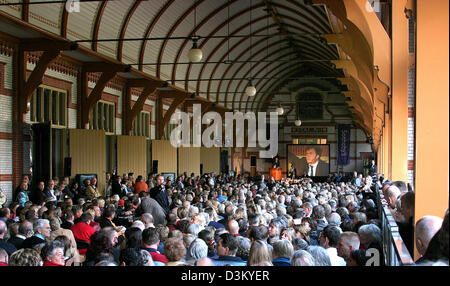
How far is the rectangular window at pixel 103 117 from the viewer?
18.6 metres

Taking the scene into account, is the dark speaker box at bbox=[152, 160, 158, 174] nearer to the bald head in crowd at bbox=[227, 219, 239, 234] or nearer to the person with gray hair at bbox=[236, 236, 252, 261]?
the bald head in crowd at bbox=[227, 219, 239, 234]

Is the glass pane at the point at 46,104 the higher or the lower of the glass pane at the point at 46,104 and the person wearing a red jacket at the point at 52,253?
the higher

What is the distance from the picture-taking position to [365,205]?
10664 mm

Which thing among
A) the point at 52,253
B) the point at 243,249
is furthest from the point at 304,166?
the point at 52,253

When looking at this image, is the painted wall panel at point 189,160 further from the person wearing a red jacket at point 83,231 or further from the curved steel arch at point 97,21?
the person wearing a red jacket at point 83,231

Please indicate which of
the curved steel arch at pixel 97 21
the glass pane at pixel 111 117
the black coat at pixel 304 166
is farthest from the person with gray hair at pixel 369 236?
the black coat at pixel 304 166

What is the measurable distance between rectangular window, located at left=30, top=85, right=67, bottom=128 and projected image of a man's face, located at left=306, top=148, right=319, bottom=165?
1219 inches

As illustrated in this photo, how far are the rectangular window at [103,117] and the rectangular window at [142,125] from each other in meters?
2.17

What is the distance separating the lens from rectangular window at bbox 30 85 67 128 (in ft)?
49.8

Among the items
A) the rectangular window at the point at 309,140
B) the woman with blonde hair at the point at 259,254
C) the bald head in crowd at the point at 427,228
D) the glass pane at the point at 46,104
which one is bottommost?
the woman with blonde hair at the point at 259,254

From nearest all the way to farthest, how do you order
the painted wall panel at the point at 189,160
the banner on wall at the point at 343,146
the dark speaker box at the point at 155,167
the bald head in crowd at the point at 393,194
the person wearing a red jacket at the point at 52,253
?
the person wearing a red jacket at the point at 52,253 < the bald head in crowd at the point at 393,194 < the dark speaker box at the point at 155,167 < the painted wall panel at the point at 189,160 < the banner on wall at the point at 343,146

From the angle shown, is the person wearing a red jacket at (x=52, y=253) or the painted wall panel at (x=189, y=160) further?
the painted wall panel at (x=189, y=160)

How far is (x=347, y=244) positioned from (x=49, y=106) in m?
12.3
